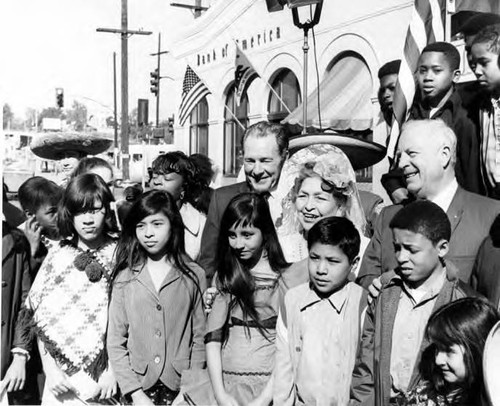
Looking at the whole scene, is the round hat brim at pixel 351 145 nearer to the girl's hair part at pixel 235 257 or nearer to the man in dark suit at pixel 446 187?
the girl's hair part at pixel 235 257

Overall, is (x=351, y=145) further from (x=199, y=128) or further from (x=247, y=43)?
(x=199, y=128)

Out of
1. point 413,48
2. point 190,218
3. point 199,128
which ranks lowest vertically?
point 190,218

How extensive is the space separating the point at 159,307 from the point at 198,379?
33cm

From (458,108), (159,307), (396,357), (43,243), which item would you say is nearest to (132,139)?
(43,243)

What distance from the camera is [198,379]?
2643 millimetres

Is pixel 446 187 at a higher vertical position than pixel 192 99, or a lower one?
lower

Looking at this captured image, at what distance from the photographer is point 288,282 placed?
258 cm

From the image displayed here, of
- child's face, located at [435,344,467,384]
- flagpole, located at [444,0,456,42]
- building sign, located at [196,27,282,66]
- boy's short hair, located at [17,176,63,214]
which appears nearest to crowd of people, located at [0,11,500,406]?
child's face, located at [435,344,467,384]

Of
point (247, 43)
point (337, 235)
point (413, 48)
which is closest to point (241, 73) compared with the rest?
point (247, 43)

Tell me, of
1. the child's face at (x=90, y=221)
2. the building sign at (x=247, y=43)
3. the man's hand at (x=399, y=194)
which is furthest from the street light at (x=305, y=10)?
the child's face at (x=90, y=221)

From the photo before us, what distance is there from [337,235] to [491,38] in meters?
0.94

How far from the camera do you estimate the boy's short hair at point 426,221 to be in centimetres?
211

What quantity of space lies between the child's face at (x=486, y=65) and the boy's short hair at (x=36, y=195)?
2.05 m

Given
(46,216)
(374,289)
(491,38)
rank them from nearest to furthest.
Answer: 1. (374,289)
2. (491,38)
3. (46,216)
